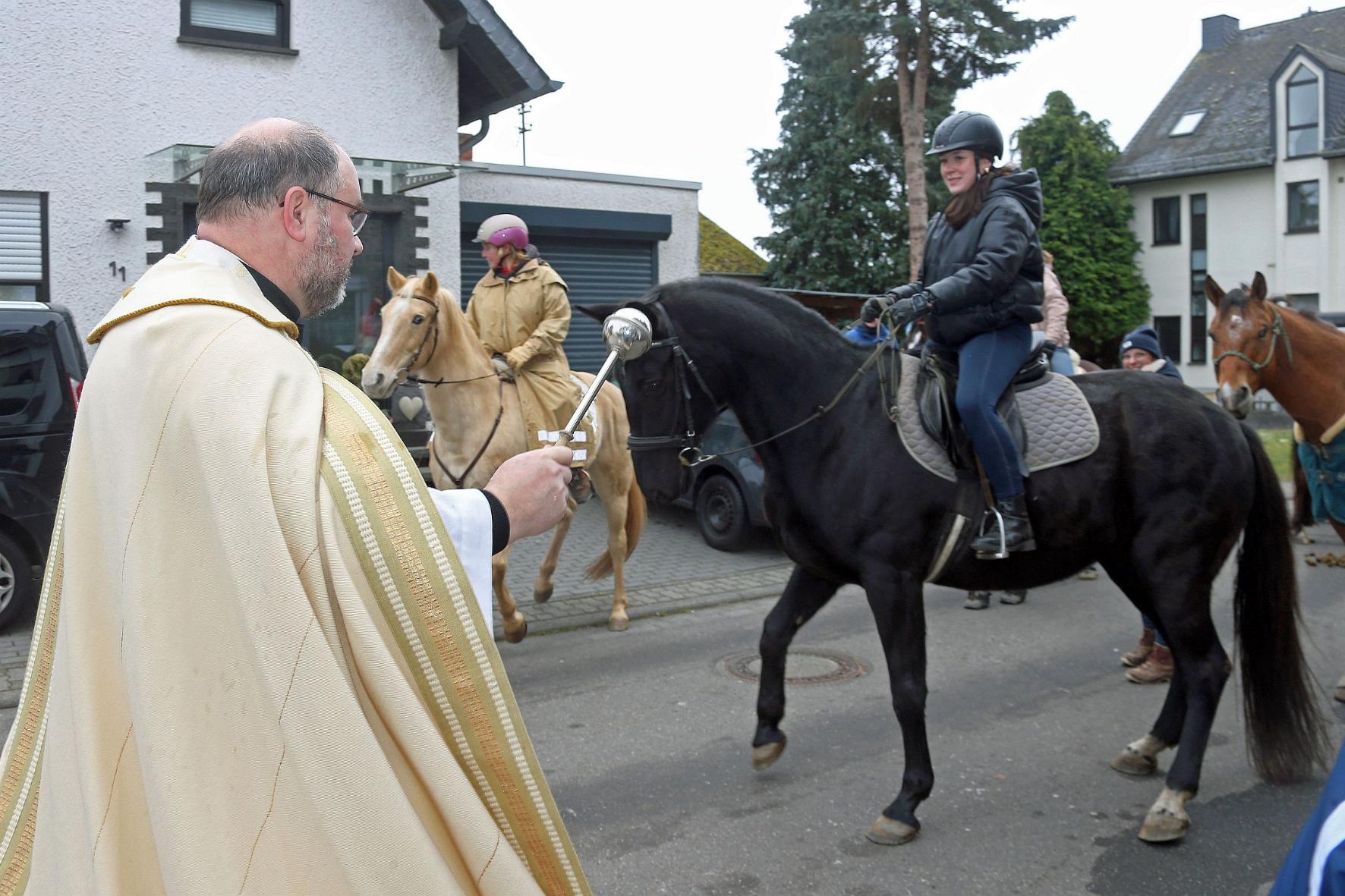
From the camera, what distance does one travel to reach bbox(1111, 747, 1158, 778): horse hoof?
4.85 metres

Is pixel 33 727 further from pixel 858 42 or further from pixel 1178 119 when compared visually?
pixel 1178 119

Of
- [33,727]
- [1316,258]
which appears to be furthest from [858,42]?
[33,727]

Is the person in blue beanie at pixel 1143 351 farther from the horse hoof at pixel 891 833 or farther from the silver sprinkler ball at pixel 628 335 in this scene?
the silver sprinkler ball at pixel 628 335

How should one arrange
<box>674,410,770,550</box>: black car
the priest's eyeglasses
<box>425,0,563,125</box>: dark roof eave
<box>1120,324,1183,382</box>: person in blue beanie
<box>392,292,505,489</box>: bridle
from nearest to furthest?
the priest's eyeglasses, <box>392,292,505,489</box>: bridle, <box>1120,324,1183,382</box>: person in blue beanie, <box>674,410,770,550</box>: black car, <box>425,0,563,125</box>: dark roof eave

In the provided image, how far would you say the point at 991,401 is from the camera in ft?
14.7

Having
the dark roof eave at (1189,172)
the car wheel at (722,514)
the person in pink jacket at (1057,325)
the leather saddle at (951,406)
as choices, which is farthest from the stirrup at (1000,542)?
the dark roof eave at (1189,172)

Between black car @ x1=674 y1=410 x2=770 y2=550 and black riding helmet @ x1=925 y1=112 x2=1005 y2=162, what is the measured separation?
557 centimetres

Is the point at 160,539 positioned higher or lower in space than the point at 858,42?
lower

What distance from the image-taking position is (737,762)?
16.5 ft

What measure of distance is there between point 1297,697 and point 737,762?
93.4 inches

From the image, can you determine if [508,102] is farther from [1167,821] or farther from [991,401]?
[1167,821]

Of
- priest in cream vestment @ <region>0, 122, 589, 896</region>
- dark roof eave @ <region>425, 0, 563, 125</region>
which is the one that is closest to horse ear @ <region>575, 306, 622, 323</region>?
priest in cream vestment @ <region>0, 122, 589, 896</region>

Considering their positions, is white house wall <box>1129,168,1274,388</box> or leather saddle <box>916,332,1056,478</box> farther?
white house wall <box>1129,168,1274,388</box>

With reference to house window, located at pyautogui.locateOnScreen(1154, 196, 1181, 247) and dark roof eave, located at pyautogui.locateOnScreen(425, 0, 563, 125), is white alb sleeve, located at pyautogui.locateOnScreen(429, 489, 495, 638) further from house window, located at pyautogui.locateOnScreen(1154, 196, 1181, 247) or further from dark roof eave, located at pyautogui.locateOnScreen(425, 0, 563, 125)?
house window, located at pyautogui.locateOnScreen(1154, 196, 1181, 247)
